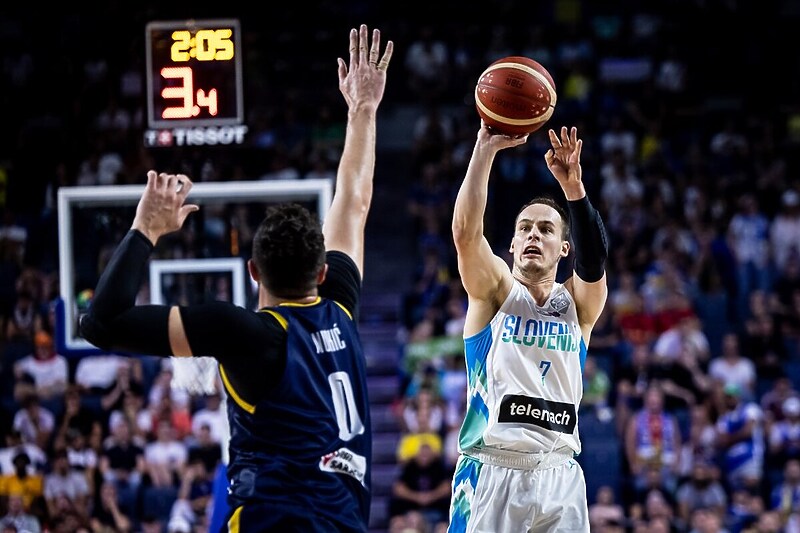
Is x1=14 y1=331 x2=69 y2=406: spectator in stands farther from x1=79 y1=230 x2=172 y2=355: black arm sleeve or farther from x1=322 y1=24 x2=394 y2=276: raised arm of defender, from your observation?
x1=79 y1=230 x2=172 y2=355: black arm sleeve

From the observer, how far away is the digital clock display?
27.9 ft

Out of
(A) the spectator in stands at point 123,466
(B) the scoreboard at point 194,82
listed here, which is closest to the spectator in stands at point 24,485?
(A) the spectator in stands at point 123,466

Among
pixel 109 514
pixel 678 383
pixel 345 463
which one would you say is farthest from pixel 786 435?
pixel 345 463

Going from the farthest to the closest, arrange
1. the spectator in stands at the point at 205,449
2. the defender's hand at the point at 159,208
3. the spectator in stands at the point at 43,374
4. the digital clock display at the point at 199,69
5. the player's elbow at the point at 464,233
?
the spectator in stands at the point at 43,374 → the spectator in stands at the point at 205,449 → the digital clock display at the point at 199,69 → the player's elbow at the point at 464,233 → the defender's hand at the point at 159,208

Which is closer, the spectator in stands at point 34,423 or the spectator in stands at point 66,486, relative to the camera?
the spectator in stands at point 66,486

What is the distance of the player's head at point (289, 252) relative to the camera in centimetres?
396

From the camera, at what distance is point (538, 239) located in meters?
6.11

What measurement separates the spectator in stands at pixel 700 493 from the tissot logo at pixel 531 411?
23.9 ft

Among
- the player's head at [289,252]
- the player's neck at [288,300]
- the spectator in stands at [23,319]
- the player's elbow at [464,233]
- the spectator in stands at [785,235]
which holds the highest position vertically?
the spectator in stands at [785,235]

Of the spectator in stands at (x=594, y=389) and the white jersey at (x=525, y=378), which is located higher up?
the white jersey at (x=525, y=378)

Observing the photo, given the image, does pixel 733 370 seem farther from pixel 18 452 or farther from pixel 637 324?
pixel 18 452

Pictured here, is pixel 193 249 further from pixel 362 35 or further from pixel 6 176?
pixel 6 176

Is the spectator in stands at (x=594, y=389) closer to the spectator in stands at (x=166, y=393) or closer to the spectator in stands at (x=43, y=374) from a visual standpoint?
the spectator in stands at (x=166, y=393)

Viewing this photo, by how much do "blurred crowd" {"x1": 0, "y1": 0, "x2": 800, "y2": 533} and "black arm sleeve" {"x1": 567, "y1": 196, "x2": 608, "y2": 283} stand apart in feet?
11.0
